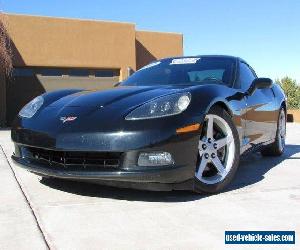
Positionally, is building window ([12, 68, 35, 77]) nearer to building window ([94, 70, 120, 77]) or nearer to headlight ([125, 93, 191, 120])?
building window ([94, 70, 120, 77])

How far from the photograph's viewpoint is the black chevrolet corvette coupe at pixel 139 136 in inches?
128

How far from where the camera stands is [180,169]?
10.9ft

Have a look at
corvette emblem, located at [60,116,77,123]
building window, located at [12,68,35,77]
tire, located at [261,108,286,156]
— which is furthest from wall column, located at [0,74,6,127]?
corvette emblem, located at [60,116,77,123]

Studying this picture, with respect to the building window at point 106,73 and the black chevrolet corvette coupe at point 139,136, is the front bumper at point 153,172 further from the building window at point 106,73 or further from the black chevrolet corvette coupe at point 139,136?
the building window at point 106,73

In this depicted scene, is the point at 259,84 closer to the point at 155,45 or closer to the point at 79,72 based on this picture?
the point at 79,72

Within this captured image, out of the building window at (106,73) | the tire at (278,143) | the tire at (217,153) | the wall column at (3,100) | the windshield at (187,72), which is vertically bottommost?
the wall column at (3,100)

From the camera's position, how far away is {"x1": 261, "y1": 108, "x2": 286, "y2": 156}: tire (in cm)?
590

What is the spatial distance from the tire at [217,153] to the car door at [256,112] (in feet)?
1.68

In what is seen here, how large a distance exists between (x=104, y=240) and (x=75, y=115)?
126 cm

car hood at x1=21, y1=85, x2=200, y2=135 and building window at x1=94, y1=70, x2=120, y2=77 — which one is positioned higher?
car hood at x1=21, y1=85, x2=200, y2=135

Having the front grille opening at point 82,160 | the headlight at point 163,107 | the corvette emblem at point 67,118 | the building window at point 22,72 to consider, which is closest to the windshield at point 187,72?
the headlight at point 163,107

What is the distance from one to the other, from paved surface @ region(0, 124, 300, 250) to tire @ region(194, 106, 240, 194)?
4.5 inches

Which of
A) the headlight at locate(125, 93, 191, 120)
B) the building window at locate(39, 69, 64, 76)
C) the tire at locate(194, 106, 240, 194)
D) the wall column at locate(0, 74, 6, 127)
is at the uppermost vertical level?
the headlight at locate(125, 93, 191, 120)

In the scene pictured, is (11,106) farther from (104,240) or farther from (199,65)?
(104,240)
